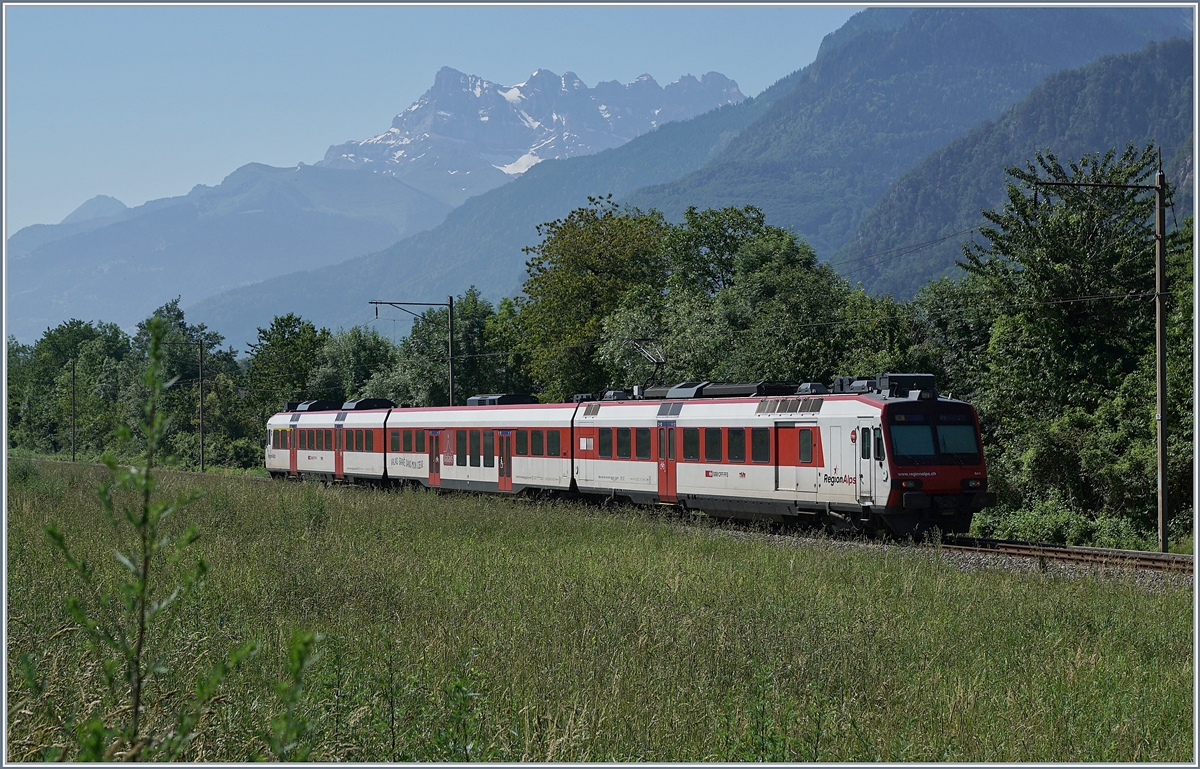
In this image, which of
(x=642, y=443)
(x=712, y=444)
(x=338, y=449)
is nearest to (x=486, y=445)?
(x=642, y=443)

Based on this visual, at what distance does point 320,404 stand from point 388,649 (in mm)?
37271

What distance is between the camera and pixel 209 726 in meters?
6.15

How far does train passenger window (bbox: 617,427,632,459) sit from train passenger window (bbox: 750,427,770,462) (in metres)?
4.15

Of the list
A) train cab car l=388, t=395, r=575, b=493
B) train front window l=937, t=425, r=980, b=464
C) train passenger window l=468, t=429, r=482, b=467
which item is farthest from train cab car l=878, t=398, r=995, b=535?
train passenger window l=468, t=429, r=482, b=467

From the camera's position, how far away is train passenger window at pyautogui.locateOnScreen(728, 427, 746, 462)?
2173 cm

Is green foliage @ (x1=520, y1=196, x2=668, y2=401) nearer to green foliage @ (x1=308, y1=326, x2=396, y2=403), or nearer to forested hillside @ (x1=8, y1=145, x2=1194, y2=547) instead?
forested hillside @ (x1=8, y1=145, x2=1194, y2=547)

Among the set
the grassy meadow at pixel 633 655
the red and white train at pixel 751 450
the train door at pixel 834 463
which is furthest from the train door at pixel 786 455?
the grassy meadow at pixel 633 655

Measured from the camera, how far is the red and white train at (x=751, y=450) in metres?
19.3

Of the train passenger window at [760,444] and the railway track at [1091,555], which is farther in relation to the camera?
the train passenger window at [760,444]

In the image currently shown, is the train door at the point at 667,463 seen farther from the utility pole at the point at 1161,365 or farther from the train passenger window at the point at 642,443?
the utility pole at the point at 1161,365

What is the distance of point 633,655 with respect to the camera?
8.16m

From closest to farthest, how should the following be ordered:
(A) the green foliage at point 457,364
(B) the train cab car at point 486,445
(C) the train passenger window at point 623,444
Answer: (C) the train passenger window at point 623,444, (B) the train cab car at point 486,445, (A) the green foliage at point 457,364

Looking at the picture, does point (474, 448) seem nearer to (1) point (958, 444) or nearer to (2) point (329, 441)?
(2) point (329, 441)

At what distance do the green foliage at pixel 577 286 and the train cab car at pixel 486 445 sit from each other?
1939 centimetres
